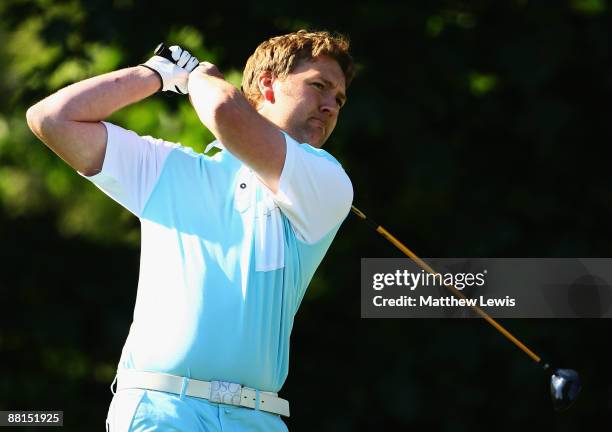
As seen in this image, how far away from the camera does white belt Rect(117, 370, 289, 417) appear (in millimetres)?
3338

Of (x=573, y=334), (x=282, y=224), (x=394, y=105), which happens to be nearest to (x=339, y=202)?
(x=282, y=224)

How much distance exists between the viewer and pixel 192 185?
3.55m

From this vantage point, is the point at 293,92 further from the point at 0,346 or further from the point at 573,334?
the point at 0,346

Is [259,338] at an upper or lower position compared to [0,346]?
lower

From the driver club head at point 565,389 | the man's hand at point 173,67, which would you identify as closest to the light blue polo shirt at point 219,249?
the man's hand at point 173,67

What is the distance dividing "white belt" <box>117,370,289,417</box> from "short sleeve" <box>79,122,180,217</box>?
501 mm

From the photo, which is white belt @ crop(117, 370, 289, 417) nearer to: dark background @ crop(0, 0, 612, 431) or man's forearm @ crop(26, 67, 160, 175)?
man's forearm @ crop(26, 67, 160, 175)

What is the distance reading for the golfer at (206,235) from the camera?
3357 mm

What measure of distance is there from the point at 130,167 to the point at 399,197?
5.08m

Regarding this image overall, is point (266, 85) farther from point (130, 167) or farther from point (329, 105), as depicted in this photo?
point (130, 167)

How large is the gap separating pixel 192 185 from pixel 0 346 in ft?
18.7

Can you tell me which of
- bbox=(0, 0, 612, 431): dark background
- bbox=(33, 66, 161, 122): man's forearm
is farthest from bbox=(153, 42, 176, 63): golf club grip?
bbox=(0, 0, 612, 431): dark background

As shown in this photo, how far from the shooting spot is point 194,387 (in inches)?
132

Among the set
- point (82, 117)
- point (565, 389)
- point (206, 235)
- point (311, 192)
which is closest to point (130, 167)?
point (82, 117)
